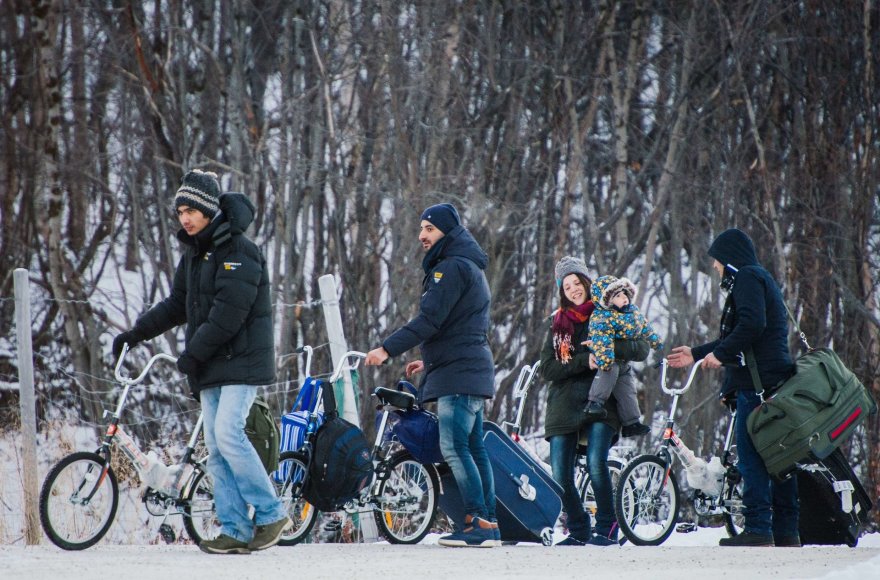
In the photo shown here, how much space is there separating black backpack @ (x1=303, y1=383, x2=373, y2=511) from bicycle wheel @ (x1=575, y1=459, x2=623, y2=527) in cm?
163

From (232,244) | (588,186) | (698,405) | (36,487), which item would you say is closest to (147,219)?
(588,186)

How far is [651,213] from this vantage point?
16094 mm

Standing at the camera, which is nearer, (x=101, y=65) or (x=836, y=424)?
(x=836, y=424)

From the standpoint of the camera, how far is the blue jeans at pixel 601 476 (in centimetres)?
740

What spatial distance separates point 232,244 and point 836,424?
3.46 meters

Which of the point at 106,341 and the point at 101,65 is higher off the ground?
the point at 101,65

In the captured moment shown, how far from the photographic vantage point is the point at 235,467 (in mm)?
6230

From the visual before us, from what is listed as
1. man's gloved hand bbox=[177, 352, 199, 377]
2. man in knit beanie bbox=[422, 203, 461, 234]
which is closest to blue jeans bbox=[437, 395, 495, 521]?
man in knit beanie bbox=[422, 203, 461, 234]

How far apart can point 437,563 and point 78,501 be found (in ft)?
6.27

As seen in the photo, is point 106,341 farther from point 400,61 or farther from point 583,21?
point 583,21

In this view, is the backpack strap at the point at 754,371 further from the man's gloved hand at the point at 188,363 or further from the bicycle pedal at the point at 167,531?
the bicycle pedal at the point at 167,531

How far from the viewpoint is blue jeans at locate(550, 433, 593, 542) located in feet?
24.4

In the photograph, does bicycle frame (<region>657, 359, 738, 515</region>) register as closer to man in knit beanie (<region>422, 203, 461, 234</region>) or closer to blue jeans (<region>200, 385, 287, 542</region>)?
man in knit beanie (<region>422, 203, 461, 234</region>)

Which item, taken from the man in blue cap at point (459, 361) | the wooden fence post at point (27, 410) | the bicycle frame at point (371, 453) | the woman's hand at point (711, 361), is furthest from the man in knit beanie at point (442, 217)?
the wooden fence post at point (27, 410)
